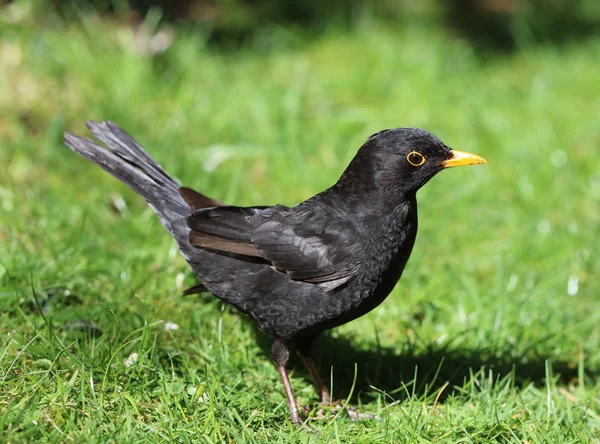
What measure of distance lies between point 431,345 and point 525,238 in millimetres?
1827

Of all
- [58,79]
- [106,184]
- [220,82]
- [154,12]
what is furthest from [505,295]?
[154,12]

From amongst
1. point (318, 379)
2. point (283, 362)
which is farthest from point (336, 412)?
point (283, 362)

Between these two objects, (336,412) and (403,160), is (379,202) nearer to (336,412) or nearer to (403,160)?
(403,160)

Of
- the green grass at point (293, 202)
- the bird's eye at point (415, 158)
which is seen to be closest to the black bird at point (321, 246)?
the bird's eye at point (415, 158)

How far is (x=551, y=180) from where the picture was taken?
678 cm

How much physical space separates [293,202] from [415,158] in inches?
93.5

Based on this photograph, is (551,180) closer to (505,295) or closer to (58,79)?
(505,295)

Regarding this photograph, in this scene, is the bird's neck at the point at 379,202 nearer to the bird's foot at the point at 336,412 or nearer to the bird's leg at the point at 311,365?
the bird's leg at the point at 311,365

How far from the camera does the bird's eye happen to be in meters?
4.04

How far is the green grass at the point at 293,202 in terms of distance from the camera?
3.81m

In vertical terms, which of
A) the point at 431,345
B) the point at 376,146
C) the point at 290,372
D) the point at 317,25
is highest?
the point at 317,25

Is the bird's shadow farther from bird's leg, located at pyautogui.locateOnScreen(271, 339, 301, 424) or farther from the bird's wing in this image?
the bird's wing

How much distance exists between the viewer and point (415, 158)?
4.05 meters

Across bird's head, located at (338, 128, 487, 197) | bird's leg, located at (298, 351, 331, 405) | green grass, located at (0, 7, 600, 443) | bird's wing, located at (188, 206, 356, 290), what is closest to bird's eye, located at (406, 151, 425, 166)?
bird's head, located at (338, 128, 487, 197)
